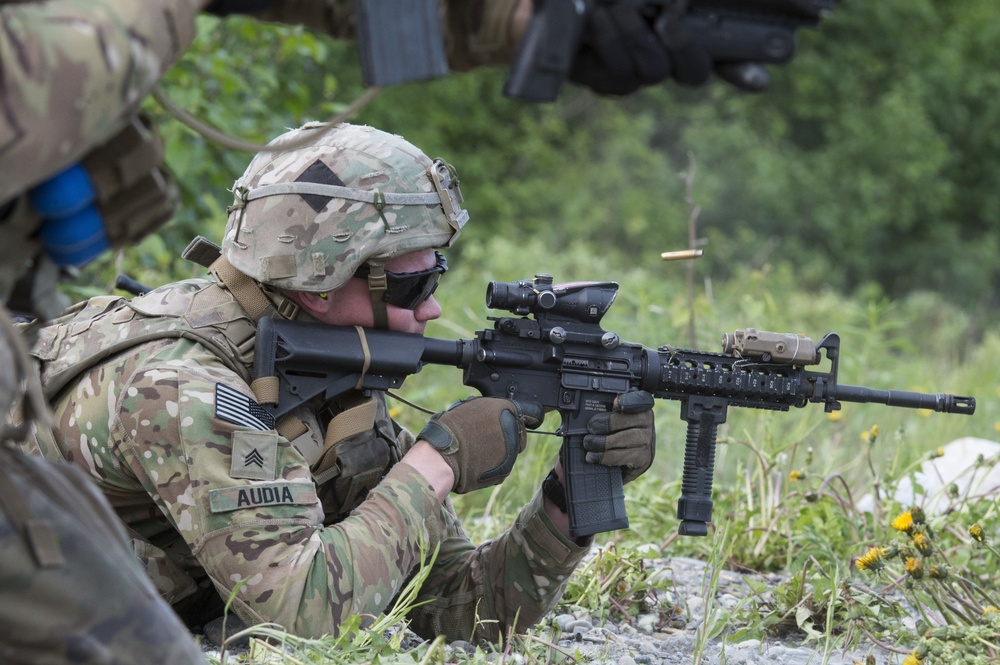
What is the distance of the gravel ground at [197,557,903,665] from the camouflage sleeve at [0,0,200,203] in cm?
179

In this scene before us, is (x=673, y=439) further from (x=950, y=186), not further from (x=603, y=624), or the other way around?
(x=950, y=186)

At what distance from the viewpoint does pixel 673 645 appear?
351 cm

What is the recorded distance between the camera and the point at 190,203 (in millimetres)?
6160

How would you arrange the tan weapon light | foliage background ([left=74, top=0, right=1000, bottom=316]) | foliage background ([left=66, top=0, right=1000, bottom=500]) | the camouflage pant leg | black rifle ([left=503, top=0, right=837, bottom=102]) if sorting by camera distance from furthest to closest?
foliage background ([left=74, top=0, right=1000, bottom=316]), foliage background ([left=66, top=0, right=1000, bottom=500]), the tan weapon light, black rifle ([left=503, top=0, right=837, bottom=102]), the camouflage pant leg

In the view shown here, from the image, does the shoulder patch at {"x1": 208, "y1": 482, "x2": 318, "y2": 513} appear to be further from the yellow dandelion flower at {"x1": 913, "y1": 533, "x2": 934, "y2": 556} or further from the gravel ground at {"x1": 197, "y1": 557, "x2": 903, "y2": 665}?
the yellow dandelion flower at {"x1": 913, "y1": 533, "x2": 934, "y2": 556}

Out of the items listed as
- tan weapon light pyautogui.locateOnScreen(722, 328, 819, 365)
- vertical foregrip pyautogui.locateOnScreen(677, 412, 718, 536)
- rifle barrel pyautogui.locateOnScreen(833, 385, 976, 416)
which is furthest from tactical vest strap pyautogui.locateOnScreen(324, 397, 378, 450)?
rifle barrel pyautogui.locateOnScreen(833, 385, 976, 416)

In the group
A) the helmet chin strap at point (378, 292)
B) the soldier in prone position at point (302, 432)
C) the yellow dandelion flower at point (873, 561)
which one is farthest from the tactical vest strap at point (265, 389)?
the yellow dandelion flower at point (873, 561)

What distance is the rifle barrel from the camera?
3.69 metres

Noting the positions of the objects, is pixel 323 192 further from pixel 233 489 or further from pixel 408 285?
pixel 233 489

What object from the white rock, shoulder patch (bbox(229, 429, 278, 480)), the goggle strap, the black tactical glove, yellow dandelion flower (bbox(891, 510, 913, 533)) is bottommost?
the white rock

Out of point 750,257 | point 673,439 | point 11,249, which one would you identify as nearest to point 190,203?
point 673,439

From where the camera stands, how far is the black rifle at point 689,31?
2027 millimetres

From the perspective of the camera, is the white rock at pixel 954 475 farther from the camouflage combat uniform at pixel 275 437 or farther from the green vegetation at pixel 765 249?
the camouflage combat uniform at pixel 275 437

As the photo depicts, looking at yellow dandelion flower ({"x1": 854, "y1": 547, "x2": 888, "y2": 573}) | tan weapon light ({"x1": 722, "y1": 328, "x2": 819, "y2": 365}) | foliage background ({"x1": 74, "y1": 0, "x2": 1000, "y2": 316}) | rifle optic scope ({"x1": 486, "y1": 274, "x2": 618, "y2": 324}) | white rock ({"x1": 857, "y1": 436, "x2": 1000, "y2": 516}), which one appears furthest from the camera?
foliage background ({"x1": 74, "y1": 0, "x2": 1000, "y2": 316})
